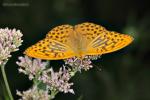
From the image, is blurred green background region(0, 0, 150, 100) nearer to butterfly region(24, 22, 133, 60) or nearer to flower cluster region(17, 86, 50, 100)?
butterfly region(24, 22, 133, 60)

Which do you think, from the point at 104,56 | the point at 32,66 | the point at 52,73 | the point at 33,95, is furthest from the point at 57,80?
the point at 104,56

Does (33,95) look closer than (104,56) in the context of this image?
Yes

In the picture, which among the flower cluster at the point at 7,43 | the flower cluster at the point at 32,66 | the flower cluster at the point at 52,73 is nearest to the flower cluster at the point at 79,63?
the flower cluster at the point at 52,73

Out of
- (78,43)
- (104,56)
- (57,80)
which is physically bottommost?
(104,56)

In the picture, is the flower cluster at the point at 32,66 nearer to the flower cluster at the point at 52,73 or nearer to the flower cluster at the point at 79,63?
the flower cluster at the point at 52,73

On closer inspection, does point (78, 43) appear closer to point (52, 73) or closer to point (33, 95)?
point (52, 73)

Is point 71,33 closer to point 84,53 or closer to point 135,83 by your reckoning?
point 84,53

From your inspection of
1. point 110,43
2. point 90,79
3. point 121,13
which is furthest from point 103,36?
point 121,13

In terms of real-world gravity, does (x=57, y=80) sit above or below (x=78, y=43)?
below
